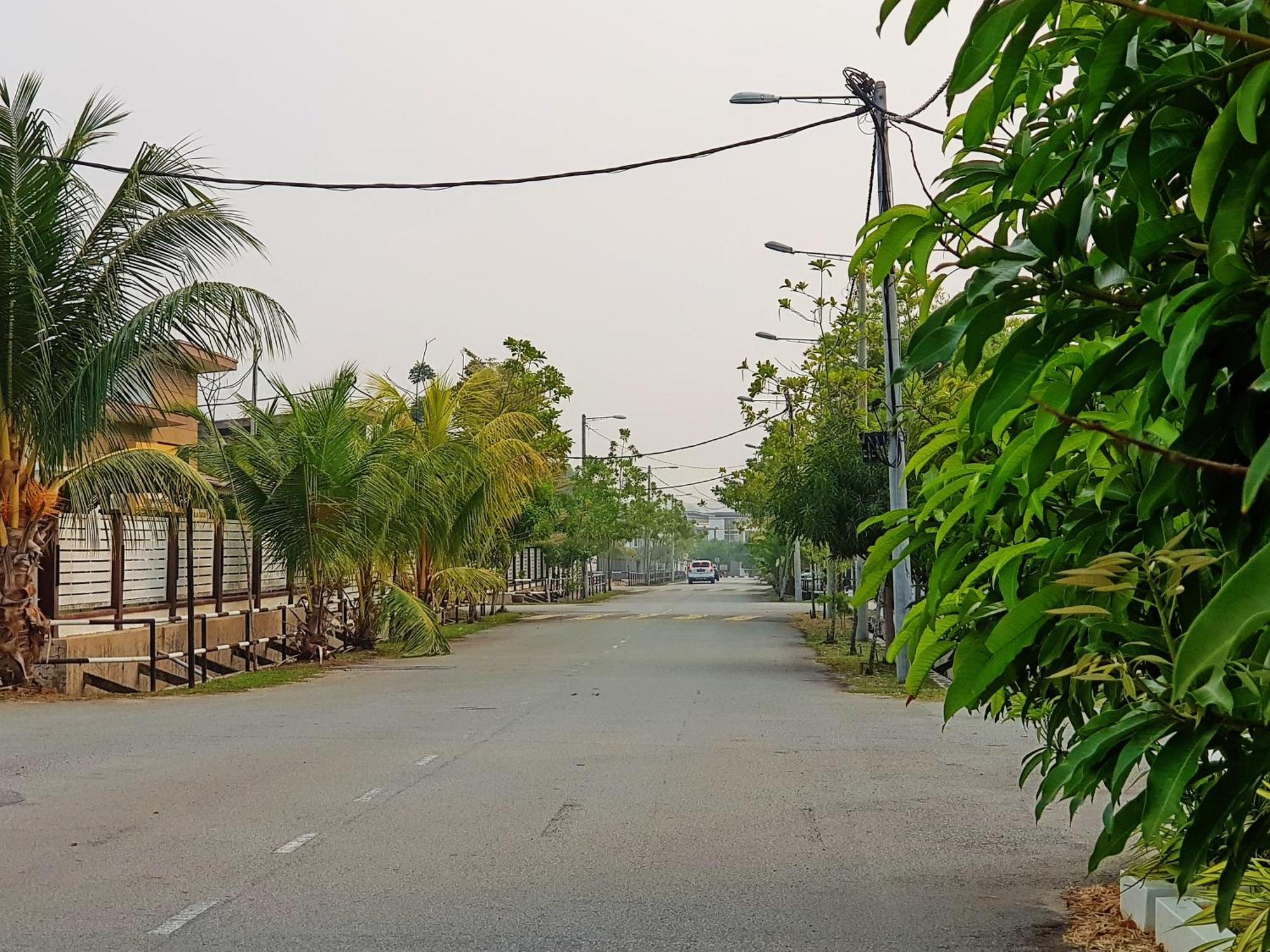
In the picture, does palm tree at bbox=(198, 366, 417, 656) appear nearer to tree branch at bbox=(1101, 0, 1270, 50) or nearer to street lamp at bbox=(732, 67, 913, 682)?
street lamp at bbox=(732, 67, 913, 682)

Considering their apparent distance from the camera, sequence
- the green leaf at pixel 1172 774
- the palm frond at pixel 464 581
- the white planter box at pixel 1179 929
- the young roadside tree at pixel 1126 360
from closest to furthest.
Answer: the young roadside tree at pixel 1126 360, the green leaf at pixel 1172 774, the white planter box at pixel 1179 929, the palm frond at pixel 464 581

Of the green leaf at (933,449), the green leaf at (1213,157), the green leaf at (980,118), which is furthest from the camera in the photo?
the green leaf at (933,449)

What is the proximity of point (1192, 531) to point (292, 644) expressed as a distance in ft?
79.5

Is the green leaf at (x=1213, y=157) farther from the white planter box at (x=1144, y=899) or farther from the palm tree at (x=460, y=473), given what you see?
the palm tree at (x=460, y=473)

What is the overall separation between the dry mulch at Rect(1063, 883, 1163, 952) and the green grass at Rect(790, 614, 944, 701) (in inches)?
250

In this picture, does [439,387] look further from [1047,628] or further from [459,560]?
[1047,628]

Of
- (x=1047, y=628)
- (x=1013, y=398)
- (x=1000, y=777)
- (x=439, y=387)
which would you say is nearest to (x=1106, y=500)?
(x=1047, y=628)

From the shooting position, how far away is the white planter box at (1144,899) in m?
6.25

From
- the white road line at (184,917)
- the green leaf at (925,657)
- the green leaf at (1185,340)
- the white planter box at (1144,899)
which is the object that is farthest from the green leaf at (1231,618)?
the white road line at (184,917)

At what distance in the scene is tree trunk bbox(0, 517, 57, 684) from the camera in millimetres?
17469

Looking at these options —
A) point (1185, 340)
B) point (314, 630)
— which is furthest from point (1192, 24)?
point (314, 630)

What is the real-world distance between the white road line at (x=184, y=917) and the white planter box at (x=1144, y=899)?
436 cm

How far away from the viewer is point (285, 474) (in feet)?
75.3

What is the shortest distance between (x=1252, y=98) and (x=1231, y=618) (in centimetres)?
73
